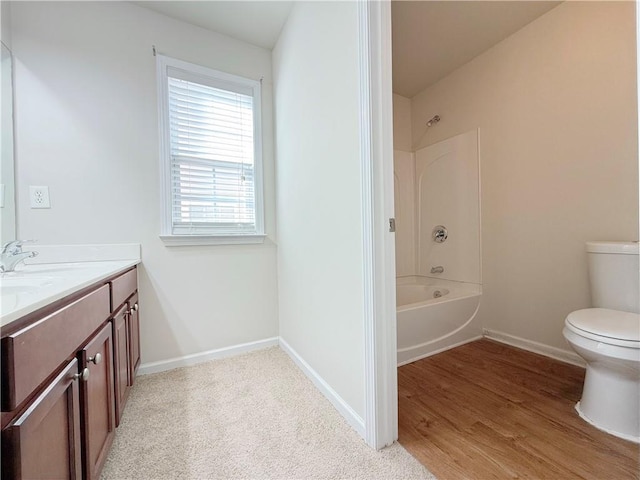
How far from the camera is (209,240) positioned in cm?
199

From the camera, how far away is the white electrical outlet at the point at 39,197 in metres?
1.54

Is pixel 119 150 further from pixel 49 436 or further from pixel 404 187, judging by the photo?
pixel 404 187

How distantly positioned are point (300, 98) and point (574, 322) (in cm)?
201

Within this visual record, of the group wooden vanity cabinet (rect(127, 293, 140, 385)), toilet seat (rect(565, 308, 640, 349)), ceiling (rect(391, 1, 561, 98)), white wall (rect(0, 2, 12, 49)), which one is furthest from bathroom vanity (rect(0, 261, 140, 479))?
ceiling (rect(391, 1, 561, 98))

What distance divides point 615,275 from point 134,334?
2.83 metres

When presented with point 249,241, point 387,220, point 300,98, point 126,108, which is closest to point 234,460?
point 387,220

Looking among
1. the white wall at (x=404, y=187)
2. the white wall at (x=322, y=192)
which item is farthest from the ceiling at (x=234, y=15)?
the white wall at (x=404, y=187)

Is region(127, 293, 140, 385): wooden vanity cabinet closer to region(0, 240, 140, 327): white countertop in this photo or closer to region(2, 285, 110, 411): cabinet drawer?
region(0, 240, 140, 327): white countertop

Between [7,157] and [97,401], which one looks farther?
[7,157]

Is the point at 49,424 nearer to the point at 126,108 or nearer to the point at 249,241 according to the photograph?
the point at 249,241

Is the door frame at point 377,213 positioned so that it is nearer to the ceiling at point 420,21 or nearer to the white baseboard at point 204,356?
the ceiling at point 420,21

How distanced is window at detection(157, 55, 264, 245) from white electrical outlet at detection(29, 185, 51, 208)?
60 centimetres

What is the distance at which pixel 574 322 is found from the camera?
133 centimetres

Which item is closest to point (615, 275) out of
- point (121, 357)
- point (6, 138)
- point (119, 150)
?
point (121, 357)
